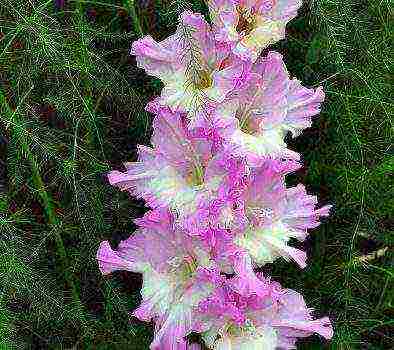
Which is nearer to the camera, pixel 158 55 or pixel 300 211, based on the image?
pixel 158 55

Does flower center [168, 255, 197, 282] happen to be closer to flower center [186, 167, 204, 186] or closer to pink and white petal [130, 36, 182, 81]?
flower center [186, 167, 204, 186]

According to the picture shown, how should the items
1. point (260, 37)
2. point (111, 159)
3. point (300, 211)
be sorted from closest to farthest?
point (260, 37) < point (300, 211) < point (111, 159)

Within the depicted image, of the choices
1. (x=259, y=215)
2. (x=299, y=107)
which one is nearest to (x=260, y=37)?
(x=299, y=107)

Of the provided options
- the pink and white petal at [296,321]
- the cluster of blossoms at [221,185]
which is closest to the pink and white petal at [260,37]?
the cluster of blossoms at [221,185]

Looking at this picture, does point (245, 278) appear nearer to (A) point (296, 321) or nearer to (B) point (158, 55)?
(A) point (296, 321)

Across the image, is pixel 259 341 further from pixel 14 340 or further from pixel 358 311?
pixel 14 340

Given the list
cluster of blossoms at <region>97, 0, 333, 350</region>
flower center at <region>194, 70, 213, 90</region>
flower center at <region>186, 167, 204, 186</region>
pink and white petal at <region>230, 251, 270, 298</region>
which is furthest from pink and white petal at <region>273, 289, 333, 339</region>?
flower center at <region>194, 70, 213, 90</region>

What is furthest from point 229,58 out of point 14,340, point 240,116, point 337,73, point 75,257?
point 14,340
